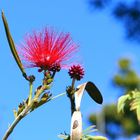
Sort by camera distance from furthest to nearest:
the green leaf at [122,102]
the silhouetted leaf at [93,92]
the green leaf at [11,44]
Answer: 1. the green leaf at [122,102]
2. the silhouetted leaf at [93,92]
3. the green leaf at [11,44]

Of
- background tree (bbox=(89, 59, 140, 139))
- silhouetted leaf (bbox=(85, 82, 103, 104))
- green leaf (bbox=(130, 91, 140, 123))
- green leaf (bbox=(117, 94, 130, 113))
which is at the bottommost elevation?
silhouetted leaf (bbox=(85, 82, 103, 104))

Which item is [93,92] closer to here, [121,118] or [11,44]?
[11,44]

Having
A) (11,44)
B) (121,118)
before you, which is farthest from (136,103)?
(121,118)

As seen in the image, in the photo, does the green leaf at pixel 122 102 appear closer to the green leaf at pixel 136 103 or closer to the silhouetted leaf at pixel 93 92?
the green leaf at pixel 136 103

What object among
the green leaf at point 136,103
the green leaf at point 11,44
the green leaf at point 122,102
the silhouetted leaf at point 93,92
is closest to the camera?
the green leaf at point 11,44

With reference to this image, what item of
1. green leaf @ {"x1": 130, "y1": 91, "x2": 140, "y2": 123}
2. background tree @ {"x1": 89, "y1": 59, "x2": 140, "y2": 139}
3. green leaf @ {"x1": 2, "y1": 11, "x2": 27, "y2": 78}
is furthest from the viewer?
background tree @ {"x1": 89, "y1": 59, "x2": 140, "y2": 139}

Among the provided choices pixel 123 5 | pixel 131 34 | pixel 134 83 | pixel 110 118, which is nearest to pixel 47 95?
pixel 131 34

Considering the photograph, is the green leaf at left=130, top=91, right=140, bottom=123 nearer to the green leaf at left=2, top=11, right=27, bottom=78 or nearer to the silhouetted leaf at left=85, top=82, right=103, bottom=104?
the silhouetted leaf at left=85, top=82, right=103, bottom=104

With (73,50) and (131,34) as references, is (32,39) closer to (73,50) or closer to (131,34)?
(73,50)

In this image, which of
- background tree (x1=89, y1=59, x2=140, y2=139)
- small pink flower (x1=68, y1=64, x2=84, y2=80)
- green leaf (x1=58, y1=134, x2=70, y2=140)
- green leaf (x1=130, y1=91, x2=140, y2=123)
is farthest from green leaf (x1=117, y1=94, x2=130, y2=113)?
background tree (x1=89, y1=59, x2=140, y2=139)

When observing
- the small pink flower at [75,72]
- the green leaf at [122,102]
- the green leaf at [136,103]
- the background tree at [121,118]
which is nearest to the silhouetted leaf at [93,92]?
the small pink flower at [75,72]

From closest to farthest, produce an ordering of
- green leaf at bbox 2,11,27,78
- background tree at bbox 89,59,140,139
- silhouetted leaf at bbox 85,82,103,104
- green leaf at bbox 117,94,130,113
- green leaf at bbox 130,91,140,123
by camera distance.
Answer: green leaf at bbox 2,11,27,78 → silhouetted leaf at bbox 85,82,103,104 → green leaf at bbox 130,91,140,123 → green leaf at bbox 117,94,130,113 → background tree at bbox 89,59,140,139

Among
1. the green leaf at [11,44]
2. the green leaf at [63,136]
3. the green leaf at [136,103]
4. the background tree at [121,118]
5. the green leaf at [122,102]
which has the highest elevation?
the background tree at [121,118]

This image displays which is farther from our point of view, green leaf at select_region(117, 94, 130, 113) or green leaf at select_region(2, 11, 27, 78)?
green leaf at select_region(117, 94, 130, 113)
